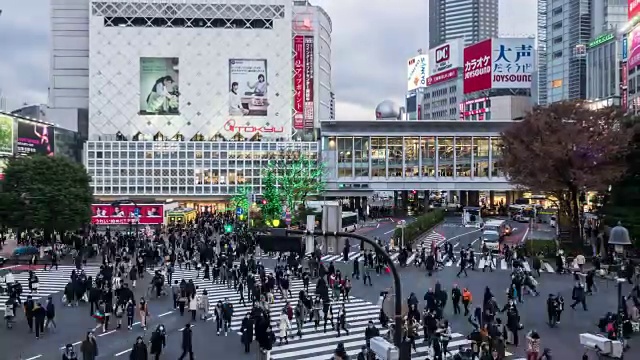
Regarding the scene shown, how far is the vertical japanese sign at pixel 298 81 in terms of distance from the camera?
8981cm

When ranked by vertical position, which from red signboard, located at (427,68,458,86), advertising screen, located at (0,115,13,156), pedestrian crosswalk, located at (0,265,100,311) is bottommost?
pedestrian crosswalk, located at (0,265,100,311)

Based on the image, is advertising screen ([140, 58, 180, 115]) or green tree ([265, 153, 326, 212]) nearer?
green tree ([265, 153, 326, 212])

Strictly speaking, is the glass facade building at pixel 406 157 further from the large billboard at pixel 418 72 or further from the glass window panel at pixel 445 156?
the large billboard at pixel 418 72

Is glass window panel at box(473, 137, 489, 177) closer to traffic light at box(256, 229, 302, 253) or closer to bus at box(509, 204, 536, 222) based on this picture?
bus at box(509, 204, 536, 222)

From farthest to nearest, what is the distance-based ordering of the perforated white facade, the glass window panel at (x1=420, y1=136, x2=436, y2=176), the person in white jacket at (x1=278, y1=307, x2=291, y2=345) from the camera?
the perforated white facade < the glass window panel at (x1=420, y1=136, x2=436, y2=176) < the person in white jacket at (x1=278, y1=307, x2=291, y2=345)

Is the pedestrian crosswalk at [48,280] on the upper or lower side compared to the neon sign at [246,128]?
lower

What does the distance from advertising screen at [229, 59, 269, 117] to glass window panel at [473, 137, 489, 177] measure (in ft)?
105

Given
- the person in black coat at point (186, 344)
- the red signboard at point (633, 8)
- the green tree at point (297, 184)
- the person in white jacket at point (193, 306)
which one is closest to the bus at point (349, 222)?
the green tree at point (297, 184)

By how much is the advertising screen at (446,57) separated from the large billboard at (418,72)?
35.7ft

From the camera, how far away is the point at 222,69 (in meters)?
88.0

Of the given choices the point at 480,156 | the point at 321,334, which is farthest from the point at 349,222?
the point at 321,334

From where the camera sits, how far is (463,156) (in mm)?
75500

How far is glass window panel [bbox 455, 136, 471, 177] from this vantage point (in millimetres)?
75312

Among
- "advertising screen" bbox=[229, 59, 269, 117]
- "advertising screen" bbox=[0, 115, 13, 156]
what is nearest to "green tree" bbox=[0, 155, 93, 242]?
"advertising screen" bbox=[0, 115, 13, 156]
